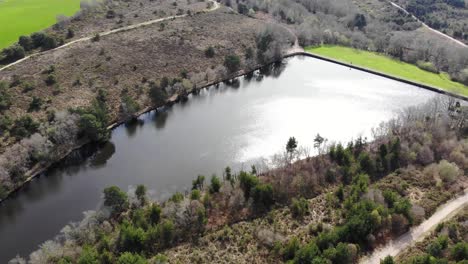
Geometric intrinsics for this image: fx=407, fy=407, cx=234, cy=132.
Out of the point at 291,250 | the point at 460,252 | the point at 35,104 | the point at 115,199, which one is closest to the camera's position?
the point at 460,252

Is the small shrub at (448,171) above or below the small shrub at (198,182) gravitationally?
below

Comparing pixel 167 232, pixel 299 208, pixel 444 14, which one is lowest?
pixel 299 208

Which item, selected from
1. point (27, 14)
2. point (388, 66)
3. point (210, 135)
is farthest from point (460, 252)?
point (27, 14)

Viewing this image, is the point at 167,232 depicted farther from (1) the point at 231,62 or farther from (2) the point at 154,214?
(1) the point at 231,62

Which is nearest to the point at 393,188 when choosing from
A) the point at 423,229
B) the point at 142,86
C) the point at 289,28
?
the point at 423,229

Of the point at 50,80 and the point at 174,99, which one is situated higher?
the point at 50,80

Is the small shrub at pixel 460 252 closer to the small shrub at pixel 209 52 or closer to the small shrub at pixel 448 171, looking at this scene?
the small shrub at pixel 448 171

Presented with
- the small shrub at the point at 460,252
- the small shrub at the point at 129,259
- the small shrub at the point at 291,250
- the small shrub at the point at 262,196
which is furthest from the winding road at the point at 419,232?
the small shrub at the point at 129,259
